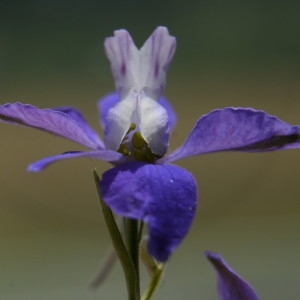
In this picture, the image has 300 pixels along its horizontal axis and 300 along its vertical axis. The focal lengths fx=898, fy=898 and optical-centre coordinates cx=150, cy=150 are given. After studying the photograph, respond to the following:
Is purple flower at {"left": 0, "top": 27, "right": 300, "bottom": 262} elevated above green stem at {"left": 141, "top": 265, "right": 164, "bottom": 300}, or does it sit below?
above

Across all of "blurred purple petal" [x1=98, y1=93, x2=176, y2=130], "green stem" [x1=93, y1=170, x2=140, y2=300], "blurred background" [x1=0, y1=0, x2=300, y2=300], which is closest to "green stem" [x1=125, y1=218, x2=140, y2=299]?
"green stem" [x1=93, y1=170, x2=140, y2=300]

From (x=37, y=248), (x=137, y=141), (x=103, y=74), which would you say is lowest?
(x=37, y=248)

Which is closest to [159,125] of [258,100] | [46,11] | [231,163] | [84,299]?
[84,299]

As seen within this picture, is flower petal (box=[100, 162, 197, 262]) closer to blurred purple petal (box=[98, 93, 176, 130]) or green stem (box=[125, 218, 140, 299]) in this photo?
green stem (box=[125, 218, 140, 299])

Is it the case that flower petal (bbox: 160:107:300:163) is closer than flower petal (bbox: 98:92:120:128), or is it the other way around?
flower petal (bbox: 160:107:300:163)

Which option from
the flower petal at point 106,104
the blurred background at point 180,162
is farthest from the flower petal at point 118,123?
the blurred background at point 180,162

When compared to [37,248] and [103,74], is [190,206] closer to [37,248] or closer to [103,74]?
[37,248]

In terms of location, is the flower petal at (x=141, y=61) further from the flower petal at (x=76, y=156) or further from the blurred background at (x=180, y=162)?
the blurred background at (x=180, y=162)
